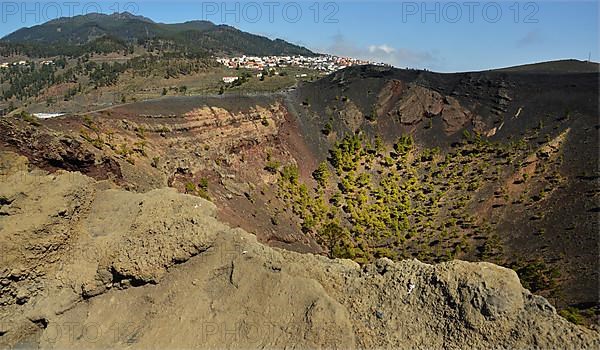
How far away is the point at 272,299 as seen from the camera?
8773 millimetres

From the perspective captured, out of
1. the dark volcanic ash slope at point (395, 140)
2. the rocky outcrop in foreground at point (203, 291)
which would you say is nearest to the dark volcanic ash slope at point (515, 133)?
the dark volcanic ash slope at point (395, 140)

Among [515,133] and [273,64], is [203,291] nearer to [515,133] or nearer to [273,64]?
[515,133]

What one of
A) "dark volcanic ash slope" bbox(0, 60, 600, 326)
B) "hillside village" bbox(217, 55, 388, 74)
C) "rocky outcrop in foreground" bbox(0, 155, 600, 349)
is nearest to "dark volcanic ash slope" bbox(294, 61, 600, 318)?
"dark volcanic ash slope" bbox(0, 60, 600, 326)

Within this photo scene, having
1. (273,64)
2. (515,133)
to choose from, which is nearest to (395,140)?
(515,133)

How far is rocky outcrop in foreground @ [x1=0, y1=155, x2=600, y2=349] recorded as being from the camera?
8.15 meters

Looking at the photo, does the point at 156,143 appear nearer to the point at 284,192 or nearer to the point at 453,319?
the point at 284,192

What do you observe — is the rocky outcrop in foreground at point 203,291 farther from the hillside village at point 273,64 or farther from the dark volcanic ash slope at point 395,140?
the hillside village at point 273,64

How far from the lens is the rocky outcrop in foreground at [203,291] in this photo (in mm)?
8148

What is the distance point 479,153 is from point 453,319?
120 ft

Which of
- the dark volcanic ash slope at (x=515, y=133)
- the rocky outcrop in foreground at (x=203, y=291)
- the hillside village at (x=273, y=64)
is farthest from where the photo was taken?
the hillside village at (x=273, y=64)

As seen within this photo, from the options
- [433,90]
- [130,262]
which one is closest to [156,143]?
[130,262]

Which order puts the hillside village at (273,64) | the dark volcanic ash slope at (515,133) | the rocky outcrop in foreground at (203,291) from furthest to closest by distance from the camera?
the hillside village at (273,64)
the dark volcanic ash slope at (515,133)
the rocky outcrop in foreground at (203,291)

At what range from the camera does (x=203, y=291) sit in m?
9.45

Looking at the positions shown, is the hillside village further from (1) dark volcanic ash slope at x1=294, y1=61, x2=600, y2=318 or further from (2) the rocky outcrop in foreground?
(2) the rocky outcrop in foreground
